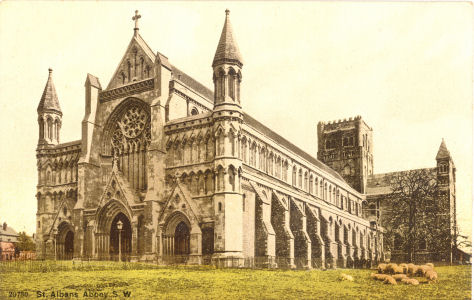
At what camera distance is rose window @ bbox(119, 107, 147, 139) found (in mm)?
38531

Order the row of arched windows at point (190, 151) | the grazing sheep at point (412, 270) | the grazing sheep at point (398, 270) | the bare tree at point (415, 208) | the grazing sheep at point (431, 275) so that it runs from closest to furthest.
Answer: the grazing sheep at point (431, 275) → the grazing sheep at point (412, 270) → the grazing sheep at point (398, 270) → the bare tree at point (415, 208) → the row of arched windows at point (190, 151)

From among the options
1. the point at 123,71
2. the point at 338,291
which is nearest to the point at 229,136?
the point at 123,71

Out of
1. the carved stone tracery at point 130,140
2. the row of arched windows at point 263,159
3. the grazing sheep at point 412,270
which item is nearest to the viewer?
the grazing sheep at point 412,270

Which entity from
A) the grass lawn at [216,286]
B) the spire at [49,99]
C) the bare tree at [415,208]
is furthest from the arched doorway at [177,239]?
the bare tree at [415,208]

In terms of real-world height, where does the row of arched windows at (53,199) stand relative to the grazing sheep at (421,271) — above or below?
above

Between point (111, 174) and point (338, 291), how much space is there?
19204 millimetres

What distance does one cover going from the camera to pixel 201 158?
1374 inches

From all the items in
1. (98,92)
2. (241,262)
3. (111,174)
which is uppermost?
(98,92)

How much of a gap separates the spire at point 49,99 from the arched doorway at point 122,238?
8299 mm

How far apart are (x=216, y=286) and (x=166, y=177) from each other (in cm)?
1353

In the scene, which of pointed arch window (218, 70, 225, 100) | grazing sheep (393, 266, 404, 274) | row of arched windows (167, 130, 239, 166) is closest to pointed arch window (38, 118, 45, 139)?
row of arched windows (167, 130, 239, 166)

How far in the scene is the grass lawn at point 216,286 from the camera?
22.7 m

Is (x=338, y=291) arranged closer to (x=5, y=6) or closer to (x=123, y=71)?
(x=5, y=6)

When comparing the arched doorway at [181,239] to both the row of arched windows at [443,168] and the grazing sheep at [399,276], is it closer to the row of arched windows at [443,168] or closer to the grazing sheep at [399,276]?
the grazing sheep at [399,276]
